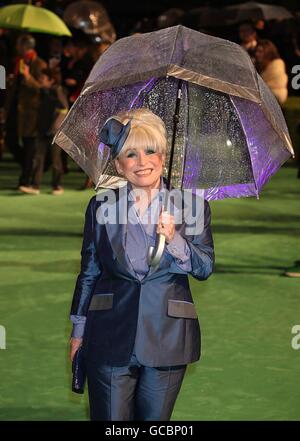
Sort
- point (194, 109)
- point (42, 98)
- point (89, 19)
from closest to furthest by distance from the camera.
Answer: point (194, 109) < point (42, 98) < point (89, 19)

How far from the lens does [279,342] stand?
28.0 ft

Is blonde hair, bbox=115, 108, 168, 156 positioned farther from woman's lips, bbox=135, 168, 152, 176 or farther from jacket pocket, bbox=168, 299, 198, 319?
jacket pocket, bbox=168, 299, 198, 319

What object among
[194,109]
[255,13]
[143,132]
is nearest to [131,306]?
[143,132]

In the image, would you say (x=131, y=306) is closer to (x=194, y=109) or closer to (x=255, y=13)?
(x=194, y=109)

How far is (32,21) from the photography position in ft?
62.2

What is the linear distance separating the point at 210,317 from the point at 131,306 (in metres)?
4.52

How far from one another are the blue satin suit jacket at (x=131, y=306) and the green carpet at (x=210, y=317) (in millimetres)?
2063

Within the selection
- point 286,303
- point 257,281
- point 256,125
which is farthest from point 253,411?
point 257,281

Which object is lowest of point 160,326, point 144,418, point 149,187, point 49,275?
point 49,275

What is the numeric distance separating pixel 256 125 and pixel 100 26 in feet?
80.5

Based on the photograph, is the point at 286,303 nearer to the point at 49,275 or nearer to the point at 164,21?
the point at 49,275

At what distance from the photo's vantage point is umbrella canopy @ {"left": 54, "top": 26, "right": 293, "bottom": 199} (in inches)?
203

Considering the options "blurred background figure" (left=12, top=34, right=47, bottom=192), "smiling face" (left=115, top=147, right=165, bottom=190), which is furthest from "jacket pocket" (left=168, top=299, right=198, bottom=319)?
"blurred background figure" (left=12, top=34, right=47, bottom=192)

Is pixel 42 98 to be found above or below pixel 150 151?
below
